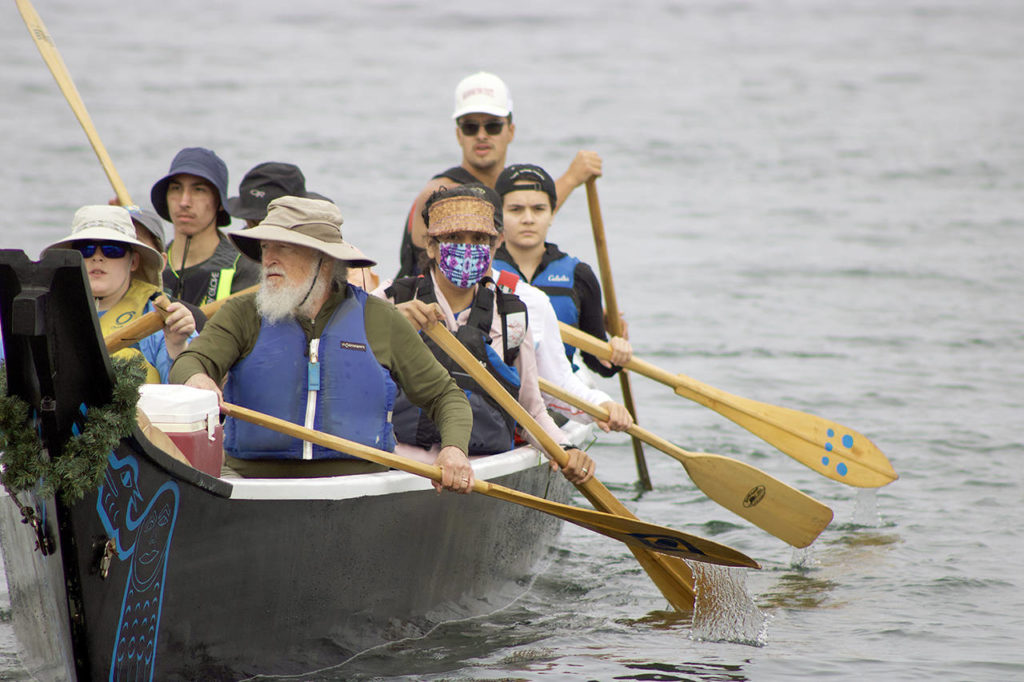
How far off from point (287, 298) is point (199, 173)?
1.80 meters

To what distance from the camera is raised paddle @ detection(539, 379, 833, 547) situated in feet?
19.4

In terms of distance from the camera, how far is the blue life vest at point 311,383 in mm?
4301

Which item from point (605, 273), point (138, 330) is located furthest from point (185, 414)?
point (605, 273)

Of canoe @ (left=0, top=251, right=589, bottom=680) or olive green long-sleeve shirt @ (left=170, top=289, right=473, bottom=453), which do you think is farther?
olive green long-sleeve shirt @ (left=170, top=289, right=473, bottom=453)

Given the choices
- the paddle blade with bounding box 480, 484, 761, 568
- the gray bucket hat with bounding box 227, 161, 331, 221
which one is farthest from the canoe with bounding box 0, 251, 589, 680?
the gray bucket hat with bounding box 227, 161, 331, 221

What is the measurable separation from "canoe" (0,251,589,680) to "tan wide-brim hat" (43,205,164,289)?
2.97ft

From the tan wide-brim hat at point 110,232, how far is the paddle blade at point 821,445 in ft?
10.4

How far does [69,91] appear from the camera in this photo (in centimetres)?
654

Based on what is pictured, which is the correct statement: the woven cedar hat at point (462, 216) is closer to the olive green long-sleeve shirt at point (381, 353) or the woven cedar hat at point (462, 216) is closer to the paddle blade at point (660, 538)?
the olive green long-sleeve shirt at point (381, 353)

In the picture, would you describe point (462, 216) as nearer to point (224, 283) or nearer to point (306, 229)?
point (306, 229)

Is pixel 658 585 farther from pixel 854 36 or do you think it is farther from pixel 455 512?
pixel 854 36

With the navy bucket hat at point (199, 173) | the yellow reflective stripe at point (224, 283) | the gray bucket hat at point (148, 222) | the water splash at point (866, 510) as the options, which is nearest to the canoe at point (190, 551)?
the gray bucket hat at point (148, 222)

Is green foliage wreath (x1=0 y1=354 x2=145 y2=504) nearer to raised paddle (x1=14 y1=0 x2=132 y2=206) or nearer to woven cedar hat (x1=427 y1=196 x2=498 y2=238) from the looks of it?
woven cedar hat (x1=427 y1=196 x2=498 y2=238)

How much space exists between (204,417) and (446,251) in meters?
1.22
